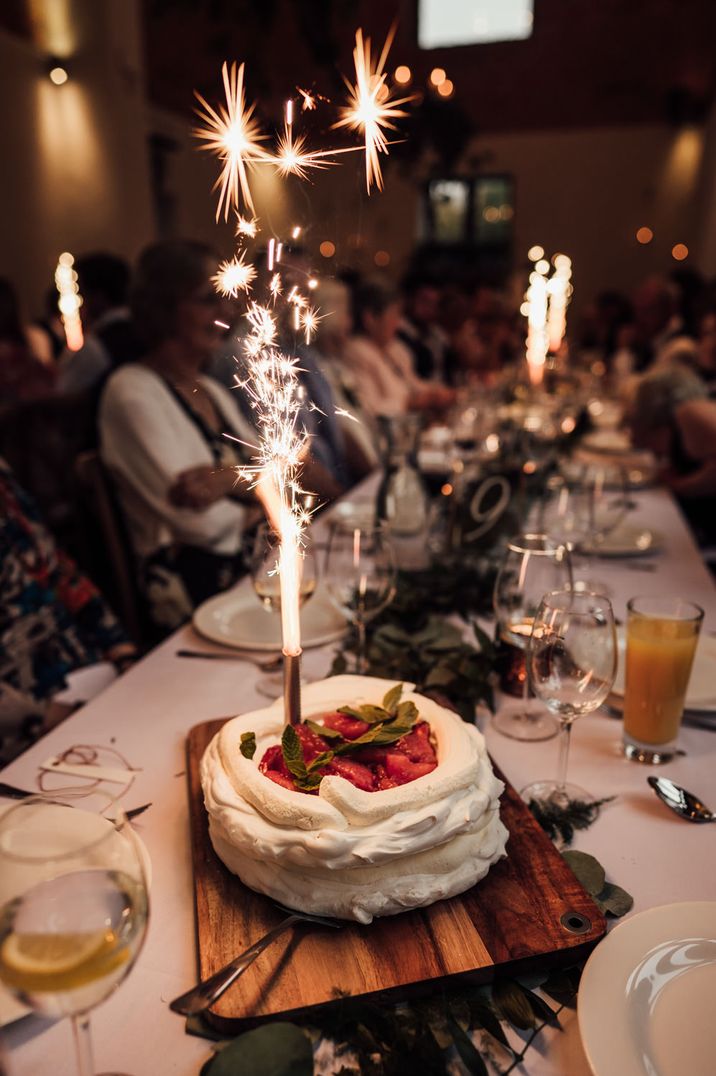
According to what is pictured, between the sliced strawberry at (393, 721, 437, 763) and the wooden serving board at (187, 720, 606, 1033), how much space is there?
13 cm

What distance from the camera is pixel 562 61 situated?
1123 centimetres

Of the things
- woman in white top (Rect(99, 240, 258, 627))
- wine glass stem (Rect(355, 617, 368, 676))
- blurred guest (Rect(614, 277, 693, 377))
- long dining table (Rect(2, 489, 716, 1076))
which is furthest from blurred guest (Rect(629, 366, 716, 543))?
blurred guest (Rect(614, 277, 693, 377))

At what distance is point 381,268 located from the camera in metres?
12.5

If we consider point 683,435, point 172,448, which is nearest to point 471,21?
point 683,435

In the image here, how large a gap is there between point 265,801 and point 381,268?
12.4 meters

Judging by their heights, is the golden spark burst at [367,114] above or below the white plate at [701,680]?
above

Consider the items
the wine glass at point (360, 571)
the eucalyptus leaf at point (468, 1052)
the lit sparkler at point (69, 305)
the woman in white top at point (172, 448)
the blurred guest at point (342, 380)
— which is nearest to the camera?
the eucalyptus leaf at point (468, 1052)

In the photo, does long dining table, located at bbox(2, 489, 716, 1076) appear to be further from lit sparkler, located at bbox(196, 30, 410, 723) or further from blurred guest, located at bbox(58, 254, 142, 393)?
blurred guest, located at bbox(58, 254, 142, 393)

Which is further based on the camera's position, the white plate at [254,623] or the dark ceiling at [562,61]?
the dark ceiling at [562,61]

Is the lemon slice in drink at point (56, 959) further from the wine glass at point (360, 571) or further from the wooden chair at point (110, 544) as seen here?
the wooden chair at point (110, 544)

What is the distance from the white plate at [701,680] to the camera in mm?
1180

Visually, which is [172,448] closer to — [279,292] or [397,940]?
[279,292]

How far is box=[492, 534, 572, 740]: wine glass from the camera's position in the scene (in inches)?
46.6

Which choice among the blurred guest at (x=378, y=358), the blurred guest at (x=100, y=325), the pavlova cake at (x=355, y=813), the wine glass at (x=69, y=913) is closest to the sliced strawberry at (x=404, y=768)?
the pavlova cake at (x=355, y=813)
